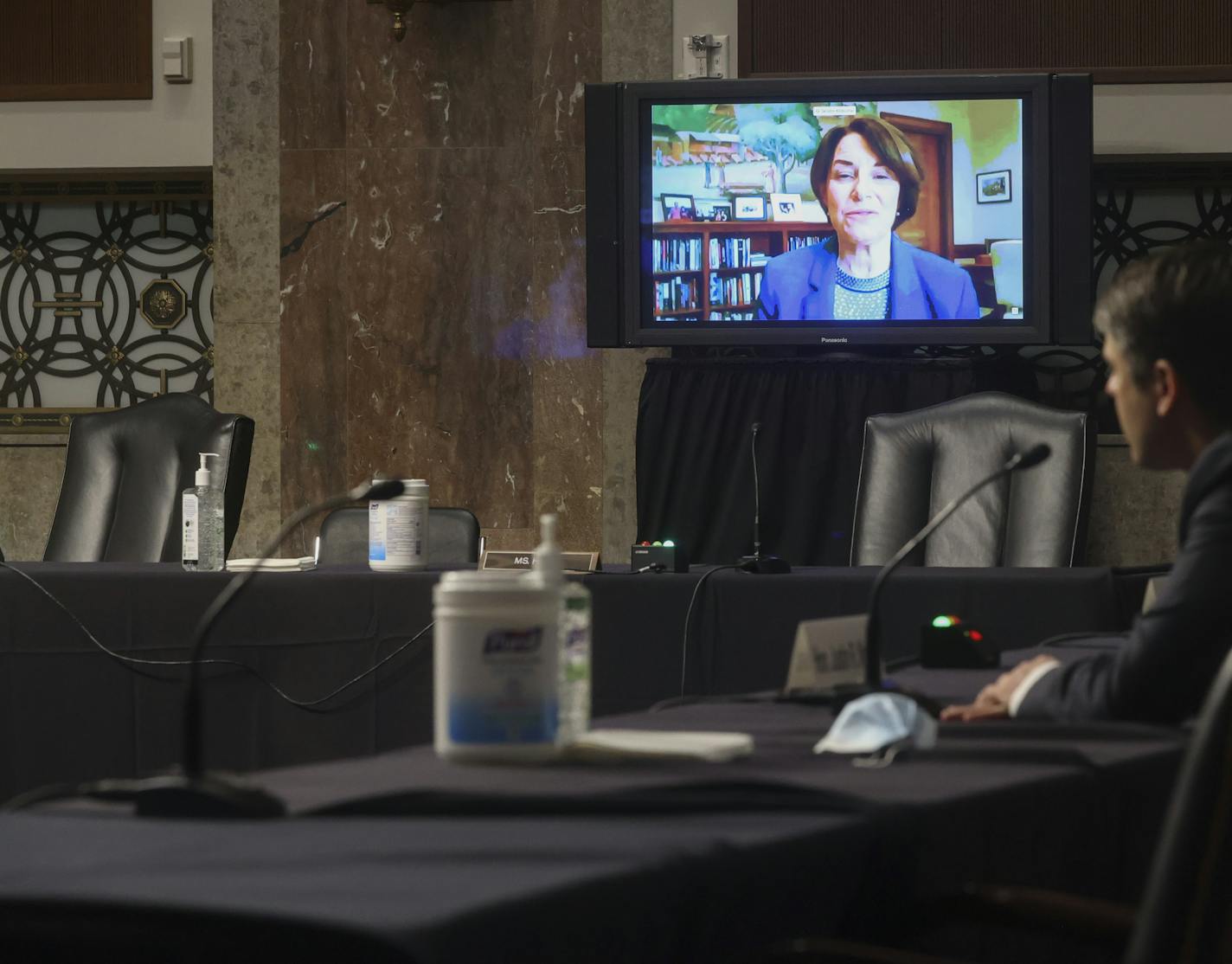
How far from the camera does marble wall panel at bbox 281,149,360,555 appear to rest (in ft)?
20.3

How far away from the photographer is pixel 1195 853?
93 centimetres

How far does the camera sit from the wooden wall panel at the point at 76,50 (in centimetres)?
634

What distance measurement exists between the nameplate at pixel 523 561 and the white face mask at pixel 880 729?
1.84 m

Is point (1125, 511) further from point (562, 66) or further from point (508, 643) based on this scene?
point (508, 643)

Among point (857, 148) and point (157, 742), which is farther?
point (857, 148)

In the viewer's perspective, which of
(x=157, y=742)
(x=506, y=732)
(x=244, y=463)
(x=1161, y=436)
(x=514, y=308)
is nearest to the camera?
(x=506, y=732)

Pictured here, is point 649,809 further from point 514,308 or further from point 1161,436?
point 514,308

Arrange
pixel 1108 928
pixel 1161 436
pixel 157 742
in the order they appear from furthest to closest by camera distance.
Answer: pixel 157 742 → pixel 1161 436 → pixel 1108 928

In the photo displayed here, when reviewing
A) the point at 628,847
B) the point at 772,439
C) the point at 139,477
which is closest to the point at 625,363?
the point at 772,439

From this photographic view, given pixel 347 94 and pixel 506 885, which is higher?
pixel 347 94

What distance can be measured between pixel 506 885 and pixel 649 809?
226 mm

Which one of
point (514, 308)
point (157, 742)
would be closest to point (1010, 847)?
point (157, 742)

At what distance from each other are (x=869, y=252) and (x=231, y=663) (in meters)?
3.05

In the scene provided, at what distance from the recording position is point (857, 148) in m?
5.48
